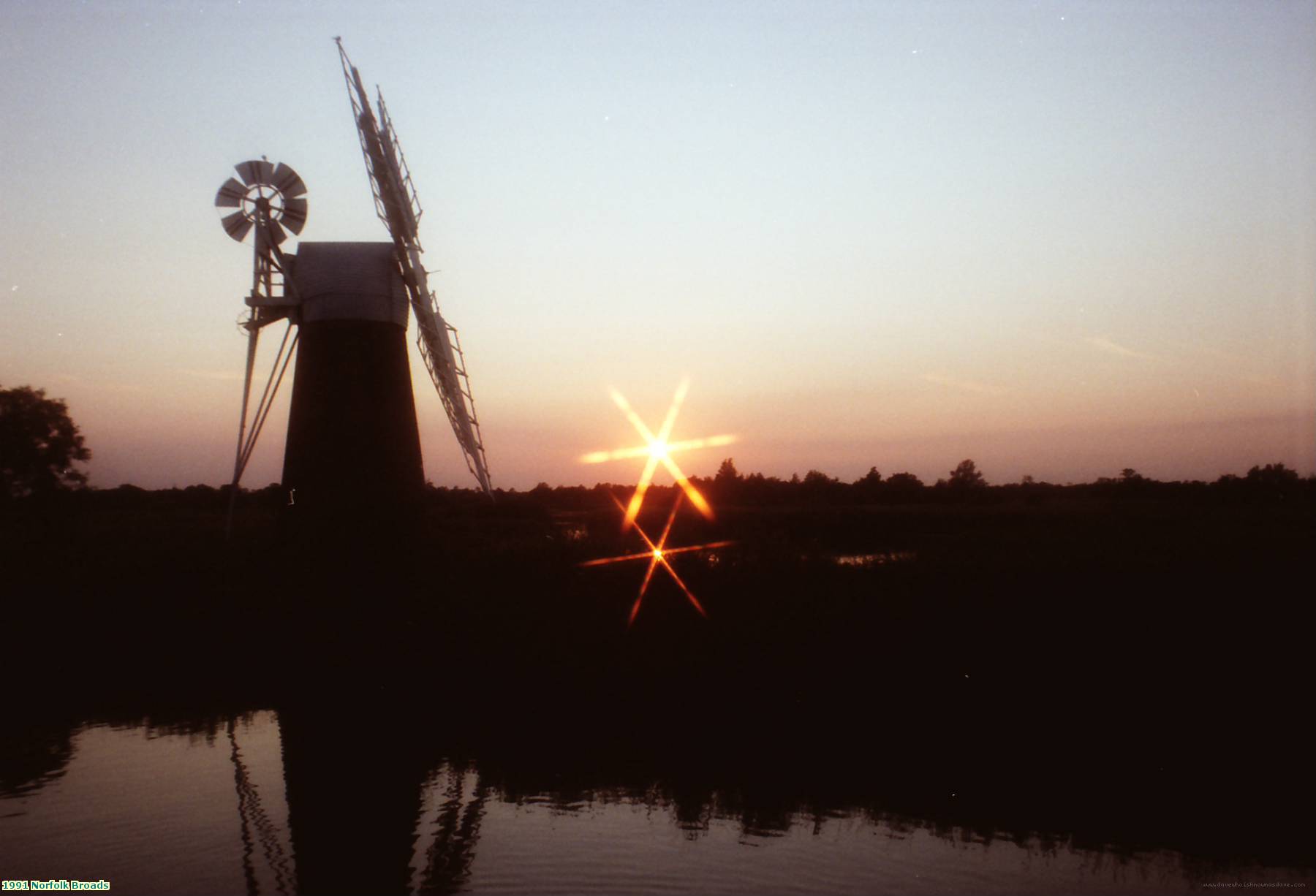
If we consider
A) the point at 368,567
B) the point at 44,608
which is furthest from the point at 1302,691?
the point at 44,608

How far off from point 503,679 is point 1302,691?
539 inches

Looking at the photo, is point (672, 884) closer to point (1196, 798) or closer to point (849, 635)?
point (1196, 798)

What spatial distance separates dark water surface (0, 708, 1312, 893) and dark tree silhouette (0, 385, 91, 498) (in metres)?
30.2

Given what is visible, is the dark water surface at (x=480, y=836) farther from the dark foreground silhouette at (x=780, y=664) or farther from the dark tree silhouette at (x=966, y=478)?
the dark tree silhouette at (x=966, y=478)

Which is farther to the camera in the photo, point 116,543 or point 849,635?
point 116,543

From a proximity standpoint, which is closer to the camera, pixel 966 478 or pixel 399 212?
pixel 399 212

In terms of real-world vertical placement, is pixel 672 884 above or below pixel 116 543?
below

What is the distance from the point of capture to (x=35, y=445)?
3984 cm

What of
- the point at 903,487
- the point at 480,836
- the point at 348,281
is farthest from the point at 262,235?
the point at 903,487

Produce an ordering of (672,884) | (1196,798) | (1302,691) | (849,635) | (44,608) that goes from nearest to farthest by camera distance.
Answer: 1. (672,884)
2. (1196,798)
3. (1302,691)
4. (849,635)
5. (44,608)

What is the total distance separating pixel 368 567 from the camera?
→ 67.2 ft

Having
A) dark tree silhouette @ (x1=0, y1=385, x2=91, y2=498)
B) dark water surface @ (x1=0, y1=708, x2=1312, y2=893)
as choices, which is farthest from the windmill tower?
dark tree silhouette @ (x1=0, y1=385, x2=91, y2=498)

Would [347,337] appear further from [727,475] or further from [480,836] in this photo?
[727,475]

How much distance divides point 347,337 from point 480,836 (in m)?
12.6
